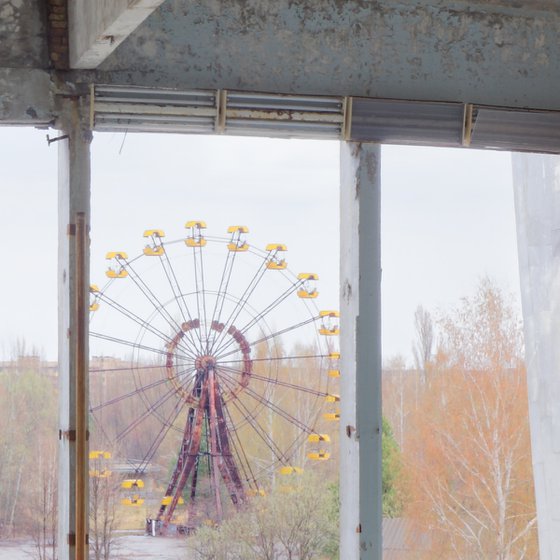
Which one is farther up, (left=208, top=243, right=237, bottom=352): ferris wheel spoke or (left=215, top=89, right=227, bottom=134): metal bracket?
(left=215, top=89, right=227, bottom=134): metal bracket

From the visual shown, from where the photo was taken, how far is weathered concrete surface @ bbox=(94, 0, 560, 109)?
3119 millimetres

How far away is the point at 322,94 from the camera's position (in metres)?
3.22

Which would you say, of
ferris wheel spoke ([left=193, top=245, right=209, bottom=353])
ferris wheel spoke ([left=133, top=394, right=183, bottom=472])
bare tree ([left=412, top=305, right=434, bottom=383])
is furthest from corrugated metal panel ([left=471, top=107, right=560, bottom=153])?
bare tree ([left=412, top=305, right=434, bottom=383])

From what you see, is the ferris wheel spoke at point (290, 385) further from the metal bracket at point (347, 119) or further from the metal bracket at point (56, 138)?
the metal bracket at point (56, 138)

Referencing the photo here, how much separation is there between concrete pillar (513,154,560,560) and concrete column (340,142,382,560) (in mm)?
1306

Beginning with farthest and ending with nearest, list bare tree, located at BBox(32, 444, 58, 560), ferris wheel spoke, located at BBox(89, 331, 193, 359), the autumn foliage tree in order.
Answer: the autumn foliage tree < ferris wheel spoke, located at BBox(89, 331, 193, 359) < bare tree, located at BBox(32, 444, 58, 560)

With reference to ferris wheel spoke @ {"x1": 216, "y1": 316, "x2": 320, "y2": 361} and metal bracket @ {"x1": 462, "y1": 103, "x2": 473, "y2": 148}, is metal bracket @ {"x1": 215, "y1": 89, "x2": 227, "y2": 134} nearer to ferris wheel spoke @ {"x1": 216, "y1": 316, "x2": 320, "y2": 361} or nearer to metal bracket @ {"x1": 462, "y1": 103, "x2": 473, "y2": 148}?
metal bracket @ {"x1": 462, "y1": 103, "x2": 473, "y2": 148}

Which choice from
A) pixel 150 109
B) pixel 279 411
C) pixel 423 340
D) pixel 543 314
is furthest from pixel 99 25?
pixel 423 340

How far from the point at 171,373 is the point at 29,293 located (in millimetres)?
1060

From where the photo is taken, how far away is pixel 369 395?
3213mm

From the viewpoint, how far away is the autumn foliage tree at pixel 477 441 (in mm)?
8070

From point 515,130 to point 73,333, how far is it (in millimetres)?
1656

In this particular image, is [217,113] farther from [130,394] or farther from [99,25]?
[130,394]

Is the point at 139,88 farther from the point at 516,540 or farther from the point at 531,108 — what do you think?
the point at 516,540
